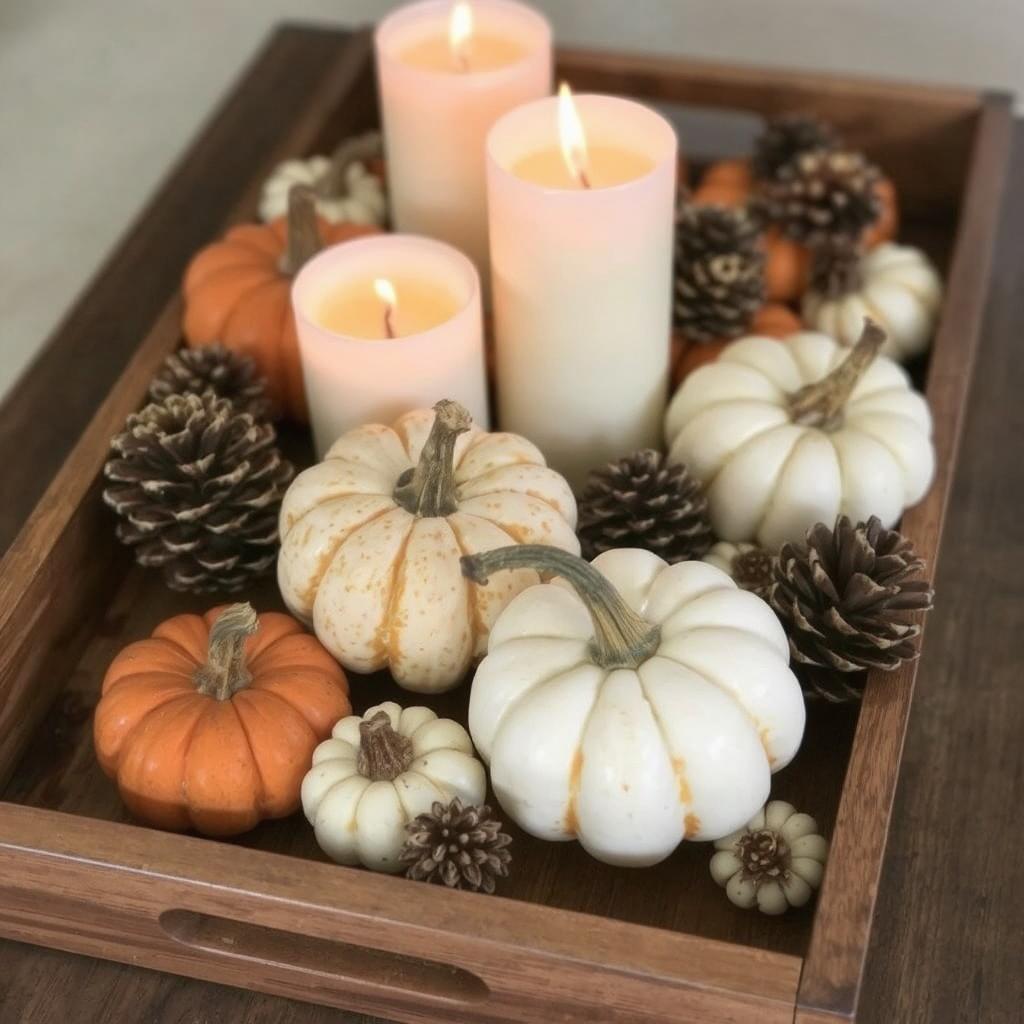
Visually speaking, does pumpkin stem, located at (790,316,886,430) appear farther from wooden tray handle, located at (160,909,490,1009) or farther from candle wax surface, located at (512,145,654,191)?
wooden tray handle, located at (160,909,490,1009)

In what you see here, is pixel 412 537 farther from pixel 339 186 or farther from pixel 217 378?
pixel 339 186

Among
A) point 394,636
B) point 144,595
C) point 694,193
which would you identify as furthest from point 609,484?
point 694,193

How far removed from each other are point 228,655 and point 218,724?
0.10 ft

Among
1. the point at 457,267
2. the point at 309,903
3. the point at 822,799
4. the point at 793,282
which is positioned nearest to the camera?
the point at 309,903

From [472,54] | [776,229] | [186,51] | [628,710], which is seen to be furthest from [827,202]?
[186,51]

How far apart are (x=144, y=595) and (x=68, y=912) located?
0.66 feet

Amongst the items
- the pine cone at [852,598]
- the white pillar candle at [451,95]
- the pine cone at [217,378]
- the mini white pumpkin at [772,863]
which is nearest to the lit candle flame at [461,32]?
the white pillar candle at [451,95]

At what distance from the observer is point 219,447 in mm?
754

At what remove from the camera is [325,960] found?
2.07 feet

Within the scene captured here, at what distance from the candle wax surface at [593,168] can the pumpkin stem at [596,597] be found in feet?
0.90

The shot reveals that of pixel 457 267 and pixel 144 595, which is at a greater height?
pixel 457 267

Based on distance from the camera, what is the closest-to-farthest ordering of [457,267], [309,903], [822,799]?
[309,903] < [822,799] < [457,267]

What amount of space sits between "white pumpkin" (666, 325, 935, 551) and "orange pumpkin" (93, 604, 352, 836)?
219mm

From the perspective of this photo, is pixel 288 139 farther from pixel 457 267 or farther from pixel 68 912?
pixel 68 912
